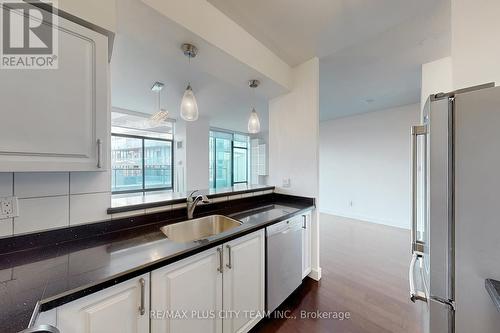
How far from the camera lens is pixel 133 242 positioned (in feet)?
3.85

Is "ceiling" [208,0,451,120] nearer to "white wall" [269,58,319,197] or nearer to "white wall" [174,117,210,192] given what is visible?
"white wall" [269,58,319,197]

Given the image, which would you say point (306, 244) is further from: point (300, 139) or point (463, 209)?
point (463, 209)

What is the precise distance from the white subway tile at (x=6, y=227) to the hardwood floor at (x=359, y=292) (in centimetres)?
178

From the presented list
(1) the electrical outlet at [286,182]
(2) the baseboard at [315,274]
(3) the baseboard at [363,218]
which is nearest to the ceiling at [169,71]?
(1) the electrical outlet at [286,182]

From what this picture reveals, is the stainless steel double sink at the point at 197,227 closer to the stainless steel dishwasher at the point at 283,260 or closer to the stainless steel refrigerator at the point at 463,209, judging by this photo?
the stainless steel dishwasher at the point at 283,260

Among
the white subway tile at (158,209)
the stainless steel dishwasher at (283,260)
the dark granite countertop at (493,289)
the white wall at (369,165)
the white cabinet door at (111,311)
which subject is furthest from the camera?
the white wall at (369,165)

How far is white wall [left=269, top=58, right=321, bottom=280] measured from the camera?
2.32 m

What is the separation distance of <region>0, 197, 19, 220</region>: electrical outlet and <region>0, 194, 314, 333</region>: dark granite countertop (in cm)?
15

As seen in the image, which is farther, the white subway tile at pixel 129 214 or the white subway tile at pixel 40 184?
the white subway tile at pixel 129 214

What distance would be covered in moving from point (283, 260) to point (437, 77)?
289 centimetres

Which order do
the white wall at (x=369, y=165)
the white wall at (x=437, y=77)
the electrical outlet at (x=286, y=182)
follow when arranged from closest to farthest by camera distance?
the white wall at (x=437, y=77), the electrical outlet at (x=286, y=182), the white wall at (x=369, y=165)

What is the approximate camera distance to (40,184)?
3.46 ft

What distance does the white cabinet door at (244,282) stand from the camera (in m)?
1.32

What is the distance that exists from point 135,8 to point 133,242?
Result: 1.50m
